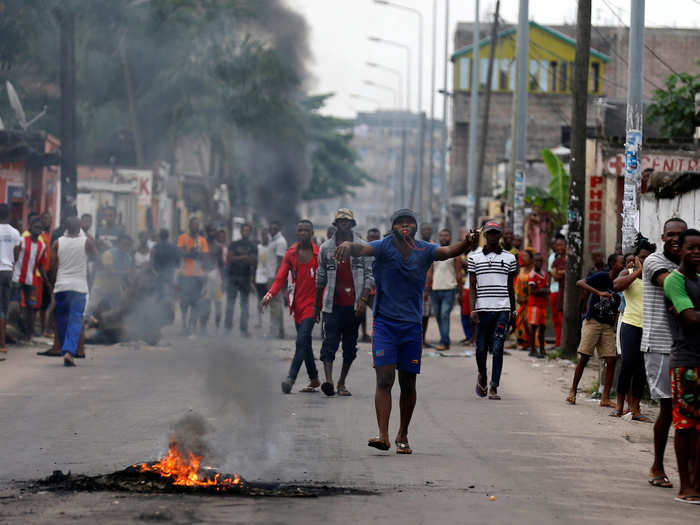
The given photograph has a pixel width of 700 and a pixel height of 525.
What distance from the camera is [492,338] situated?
11.6 meters

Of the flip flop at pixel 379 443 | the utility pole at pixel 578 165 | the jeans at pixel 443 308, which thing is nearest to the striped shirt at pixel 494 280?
the flip flop at pixel 379 443

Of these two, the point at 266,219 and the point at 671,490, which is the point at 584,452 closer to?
the point at 671,490

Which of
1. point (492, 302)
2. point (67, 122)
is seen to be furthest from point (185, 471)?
point (67, 122)

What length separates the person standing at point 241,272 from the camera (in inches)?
714

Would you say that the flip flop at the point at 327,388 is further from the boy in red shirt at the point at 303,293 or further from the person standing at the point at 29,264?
the person standing at the point at 29,264

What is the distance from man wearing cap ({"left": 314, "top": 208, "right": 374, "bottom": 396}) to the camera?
36.2 feet

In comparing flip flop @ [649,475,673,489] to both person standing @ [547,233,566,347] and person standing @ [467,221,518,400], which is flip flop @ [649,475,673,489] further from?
person standing @ [547,233,566,347]

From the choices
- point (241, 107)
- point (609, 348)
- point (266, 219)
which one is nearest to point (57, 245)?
point (609, 348)

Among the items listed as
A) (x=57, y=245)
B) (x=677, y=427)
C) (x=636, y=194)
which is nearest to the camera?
(x=677, y=427)

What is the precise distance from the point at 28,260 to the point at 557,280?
25.3 ft

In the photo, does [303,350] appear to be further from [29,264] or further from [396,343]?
[29,264]

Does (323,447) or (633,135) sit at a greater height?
(633,135)

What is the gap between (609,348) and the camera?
11156mm

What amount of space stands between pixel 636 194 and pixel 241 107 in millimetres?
27900
